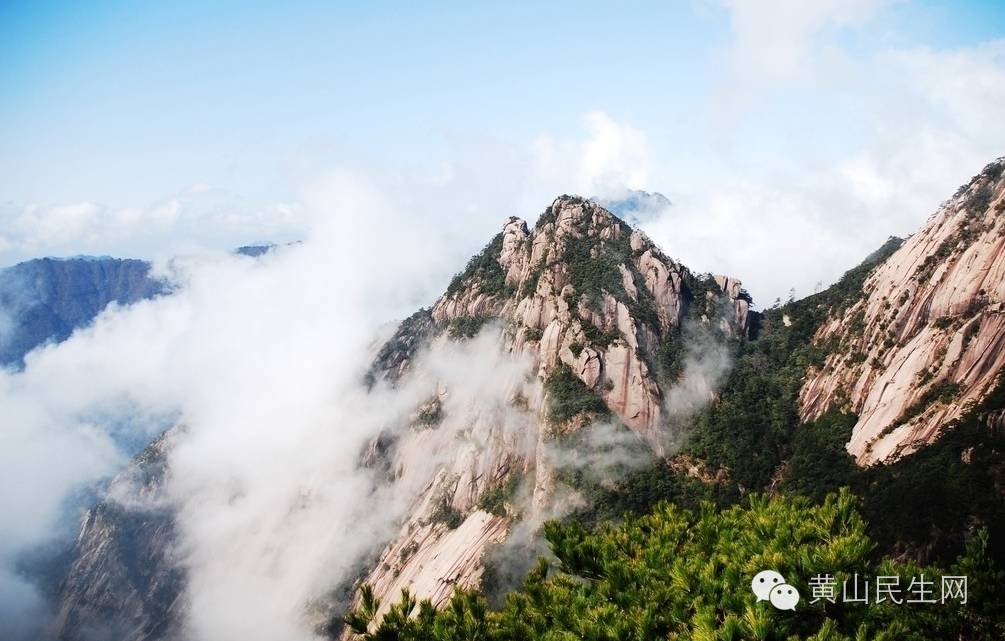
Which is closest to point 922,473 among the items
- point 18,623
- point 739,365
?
point 739,365

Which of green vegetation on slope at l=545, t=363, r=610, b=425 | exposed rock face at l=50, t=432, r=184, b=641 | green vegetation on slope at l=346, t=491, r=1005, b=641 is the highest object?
green vegetation on slope at l=545, t=363, r=610, b=425

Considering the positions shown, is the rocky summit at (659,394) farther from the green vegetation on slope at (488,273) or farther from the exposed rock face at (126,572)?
the exposed rock face at (126,572)

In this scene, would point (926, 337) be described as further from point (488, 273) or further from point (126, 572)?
point (126, 572)

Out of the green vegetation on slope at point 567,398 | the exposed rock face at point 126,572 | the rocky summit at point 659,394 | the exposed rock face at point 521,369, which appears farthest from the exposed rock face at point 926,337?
the exposed rock face at point 126,572

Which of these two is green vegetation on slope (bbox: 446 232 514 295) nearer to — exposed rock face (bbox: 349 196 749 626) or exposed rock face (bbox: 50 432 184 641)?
exposed rock face (bbox: 349 196 749 626)

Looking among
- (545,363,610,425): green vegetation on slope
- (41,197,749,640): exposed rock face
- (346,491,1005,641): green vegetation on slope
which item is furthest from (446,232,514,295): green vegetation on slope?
(346,491,1005,641): green vegetation on slope

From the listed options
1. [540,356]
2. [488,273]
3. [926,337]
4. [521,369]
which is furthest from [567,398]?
[926,337]

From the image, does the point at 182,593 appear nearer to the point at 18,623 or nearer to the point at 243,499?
the point at 243,499
